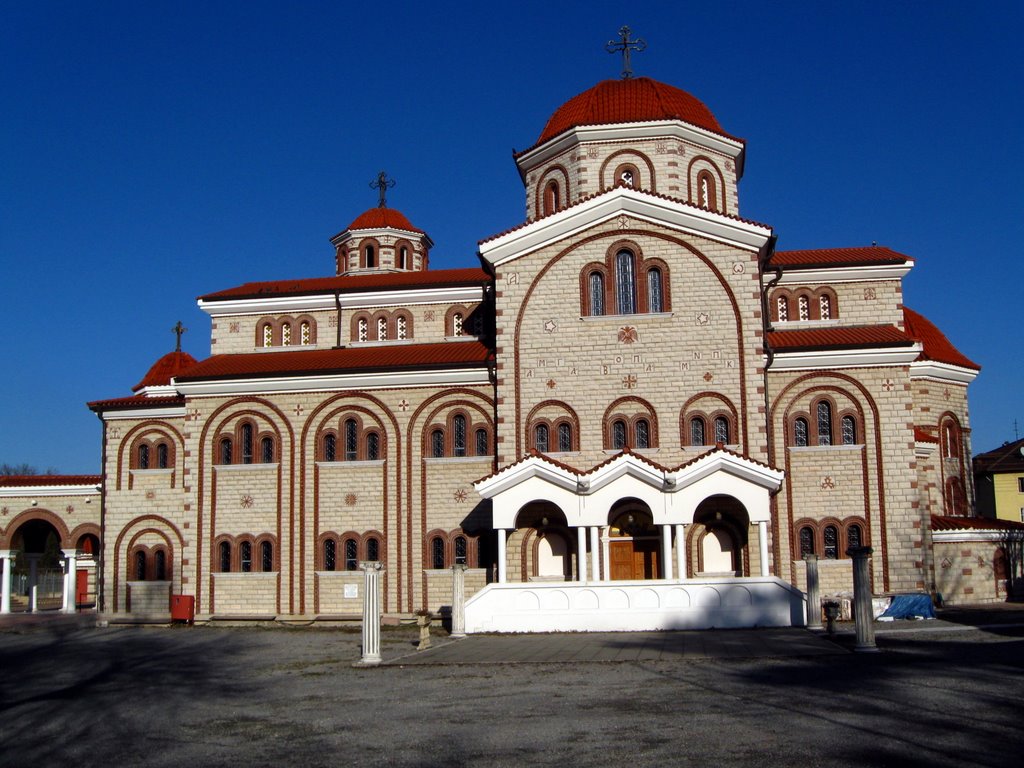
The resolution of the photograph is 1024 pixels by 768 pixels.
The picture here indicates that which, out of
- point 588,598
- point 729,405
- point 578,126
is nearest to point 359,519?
point 588,598

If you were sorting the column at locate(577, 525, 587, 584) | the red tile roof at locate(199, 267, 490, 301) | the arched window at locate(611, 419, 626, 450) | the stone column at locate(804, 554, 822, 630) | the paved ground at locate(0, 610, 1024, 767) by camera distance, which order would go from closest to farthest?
the paved ground at locate(0, 610, 1024, 767) → the stone column at locate(804, 554, 822, 630) → the column at locate(577, 525, 587, 584) → the arched window at locate(611, 419, 626, 450) → the red tile roof at locate(199, 267, 490, 301)

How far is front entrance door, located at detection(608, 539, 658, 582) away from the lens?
31.0 metres

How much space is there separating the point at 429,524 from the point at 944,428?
19305mm

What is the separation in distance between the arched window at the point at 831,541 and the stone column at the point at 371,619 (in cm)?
1504

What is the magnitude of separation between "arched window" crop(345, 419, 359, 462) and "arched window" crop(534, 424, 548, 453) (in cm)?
639

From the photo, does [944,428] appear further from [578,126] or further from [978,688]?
[978,688]

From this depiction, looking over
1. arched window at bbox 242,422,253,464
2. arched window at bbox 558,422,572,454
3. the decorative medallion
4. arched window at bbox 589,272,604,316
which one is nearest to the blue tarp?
arched window at bbox 558,422,572,454

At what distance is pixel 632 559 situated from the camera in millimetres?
31156

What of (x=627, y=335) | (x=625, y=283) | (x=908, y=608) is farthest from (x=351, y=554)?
(x=908, y=608)

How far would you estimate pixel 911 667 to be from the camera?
60.1ft

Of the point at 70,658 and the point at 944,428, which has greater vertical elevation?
the point at 944,428

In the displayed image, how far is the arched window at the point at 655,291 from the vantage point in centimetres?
3189

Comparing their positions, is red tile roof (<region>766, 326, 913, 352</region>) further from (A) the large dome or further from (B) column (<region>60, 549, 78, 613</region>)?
(B) column (<region>60, 549, 78, 613</region>)

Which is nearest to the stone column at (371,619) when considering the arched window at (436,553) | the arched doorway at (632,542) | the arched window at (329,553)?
the arched doorway at (632,542)
